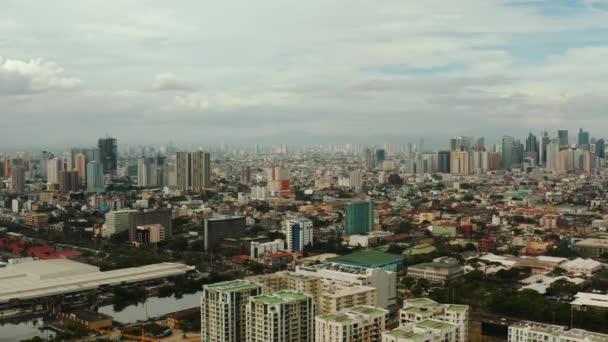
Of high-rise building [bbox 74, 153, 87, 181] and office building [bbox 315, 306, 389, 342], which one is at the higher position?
high-rise building [bbox 74, 153, 87, 181]

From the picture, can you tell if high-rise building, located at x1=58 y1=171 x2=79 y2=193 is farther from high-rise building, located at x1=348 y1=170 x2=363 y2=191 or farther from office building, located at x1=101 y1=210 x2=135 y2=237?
high-rise building, located at x1=348 y1=170 x2=363 y2=191

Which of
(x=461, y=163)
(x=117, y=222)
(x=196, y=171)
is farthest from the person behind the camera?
(x=461, y=163)

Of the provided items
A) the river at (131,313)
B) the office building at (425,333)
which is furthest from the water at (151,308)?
the office building at (425,333)

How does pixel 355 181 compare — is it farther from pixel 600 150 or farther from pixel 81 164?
pixel 600 150

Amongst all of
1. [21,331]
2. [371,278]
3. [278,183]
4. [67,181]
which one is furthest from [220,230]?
[67,181]

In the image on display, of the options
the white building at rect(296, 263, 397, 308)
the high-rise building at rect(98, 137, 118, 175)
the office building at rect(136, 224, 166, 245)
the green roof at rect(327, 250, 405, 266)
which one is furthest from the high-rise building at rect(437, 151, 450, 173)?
the white building at rect(296, 263, 397, 308)

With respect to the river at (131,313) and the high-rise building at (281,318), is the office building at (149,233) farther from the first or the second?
the high-rise building at (281,318)
